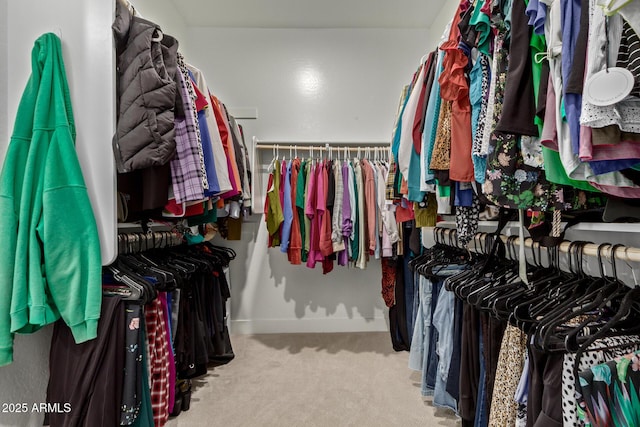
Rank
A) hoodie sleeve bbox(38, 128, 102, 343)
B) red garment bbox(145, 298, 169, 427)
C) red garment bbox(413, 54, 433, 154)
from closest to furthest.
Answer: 1. hoodie sleeve bbox(38, 128, 102, 343)
2. red garment bbox(145, 298, 169, 427)
3. red garment bbox(413, 54, 433, 154)

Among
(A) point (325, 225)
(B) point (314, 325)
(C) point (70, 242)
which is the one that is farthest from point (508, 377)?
(B) point (314, 325)

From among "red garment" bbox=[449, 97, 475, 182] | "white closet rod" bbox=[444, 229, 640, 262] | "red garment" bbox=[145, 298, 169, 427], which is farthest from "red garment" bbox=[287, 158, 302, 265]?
"white closet rod" bbox=[444, 229, 640, 262]

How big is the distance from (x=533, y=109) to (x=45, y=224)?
1.42m

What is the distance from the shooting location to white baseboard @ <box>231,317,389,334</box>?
3299 mm

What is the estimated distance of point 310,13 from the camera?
310 centimetres

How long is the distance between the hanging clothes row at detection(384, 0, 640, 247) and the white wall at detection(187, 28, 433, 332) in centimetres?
180

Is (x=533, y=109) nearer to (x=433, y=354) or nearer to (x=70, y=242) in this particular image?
(x=433, y=354)

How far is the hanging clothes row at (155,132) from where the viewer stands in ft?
4.16

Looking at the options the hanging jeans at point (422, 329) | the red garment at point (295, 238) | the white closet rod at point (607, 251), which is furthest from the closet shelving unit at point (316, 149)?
the white closet rod at point (607, 251)

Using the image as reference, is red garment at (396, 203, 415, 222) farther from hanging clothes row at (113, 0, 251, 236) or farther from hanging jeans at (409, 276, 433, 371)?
hanging clothes row at (113, 0, 251, 236)

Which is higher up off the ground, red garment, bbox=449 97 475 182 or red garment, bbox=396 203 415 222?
red garment, bbox=449 97 475 182

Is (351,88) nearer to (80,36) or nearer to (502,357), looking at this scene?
(80,36)

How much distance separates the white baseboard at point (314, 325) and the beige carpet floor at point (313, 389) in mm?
257

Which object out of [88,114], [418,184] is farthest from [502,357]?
[88,114]
